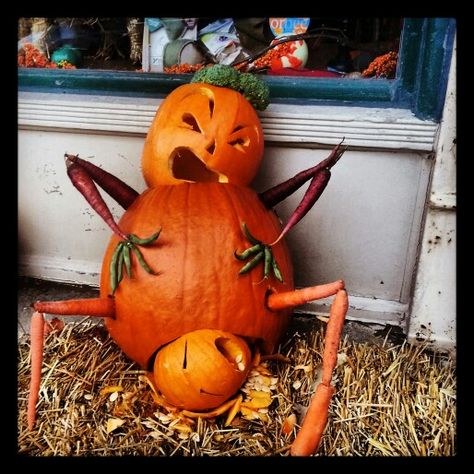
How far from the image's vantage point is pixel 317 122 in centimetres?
234

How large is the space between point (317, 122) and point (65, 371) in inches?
59.1

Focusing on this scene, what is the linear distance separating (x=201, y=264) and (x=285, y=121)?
88 centimetres

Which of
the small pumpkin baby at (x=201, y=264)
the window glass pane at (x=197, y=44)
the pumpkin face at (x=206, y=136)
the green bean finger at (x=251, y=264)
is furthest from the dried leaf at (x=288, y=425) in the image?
the window glass pane at (x=197, y=44)

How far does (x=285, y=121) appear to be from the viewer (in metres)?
2.37

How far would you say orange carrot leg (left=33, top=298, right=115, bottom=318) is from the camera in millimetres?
1764

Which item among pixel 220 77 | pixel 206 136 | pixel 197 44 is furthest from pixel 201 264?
pixel 197 44

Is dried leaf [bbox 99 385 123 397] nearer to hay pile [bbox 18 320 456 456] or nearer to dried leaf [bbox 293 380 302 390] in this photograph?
hay pile [bbox 18 320 456 456]

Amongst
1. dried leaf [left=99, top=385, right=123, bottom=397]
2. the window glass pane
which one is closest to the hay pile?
dried leaf [left=99, top=385, right=123, bottom=397]

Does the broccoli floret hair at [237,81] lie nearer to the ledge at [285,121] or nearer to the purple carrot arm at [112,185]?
the ledge at [285,121]

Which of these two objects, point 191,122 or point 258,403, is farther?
point 191,122

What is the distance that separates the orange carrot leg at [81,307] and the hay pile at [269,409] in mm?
330

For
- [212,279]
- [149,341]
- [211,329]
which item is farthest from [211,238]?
[149,341]

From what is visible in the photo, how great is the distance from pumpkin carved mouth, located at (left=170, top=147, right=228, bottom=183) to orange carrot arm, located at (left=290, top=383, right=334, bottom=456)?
899mm

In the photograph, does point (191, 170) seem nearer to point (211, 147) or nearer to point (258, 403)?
point (211, 147)
